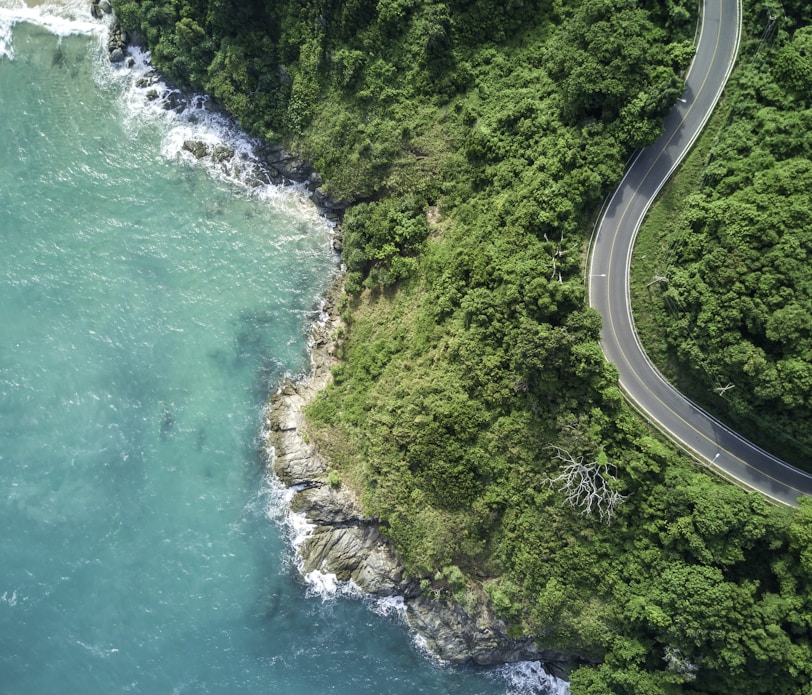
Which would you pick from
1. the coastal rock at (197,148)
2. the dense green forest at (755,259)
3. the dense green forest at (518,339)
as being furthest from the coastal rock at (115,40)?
the dense green forest at (755,259)

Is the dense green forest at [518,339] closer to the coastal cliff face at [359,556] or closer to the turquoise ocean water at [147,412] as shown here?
the coastal cliff face at [359,556]

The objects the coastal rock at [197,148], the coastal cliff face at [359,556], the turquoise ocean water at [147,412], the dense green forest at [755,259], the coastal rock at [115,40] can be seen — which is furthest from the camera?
the coastal rock at [115,40]

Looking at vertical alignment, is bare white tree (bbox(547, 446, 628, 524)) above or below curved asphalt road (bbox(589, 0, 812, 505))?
below

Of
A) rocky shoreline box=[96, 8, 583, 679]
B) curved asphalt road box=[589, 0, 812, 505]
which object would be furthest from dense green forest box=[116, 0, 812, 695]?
rocky shoreline box=[96, 8, 583, 679]

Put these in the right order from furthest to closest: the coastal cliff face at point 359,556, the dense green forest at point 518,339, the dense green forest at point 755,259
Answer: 1. the coastal cliff face at point 359,556
2. the dense green forest at point 518,339
3. the dense green forest at point 755,259

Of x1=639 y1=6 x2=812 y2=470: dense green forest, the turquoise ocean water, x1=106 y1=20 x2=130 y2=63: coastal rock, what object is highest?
x1=639 y1=6 x2=812 y2=470: dense green forest

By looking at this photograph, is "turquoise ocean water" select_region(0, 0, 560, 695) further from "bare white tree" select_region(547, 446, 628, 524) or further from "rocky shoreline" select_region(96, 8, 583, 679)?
"bare white tree" select_region(547, 446, 628, 524)

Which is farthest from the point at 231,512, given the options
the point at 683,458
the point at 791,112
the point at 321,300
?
the point at 791,112
